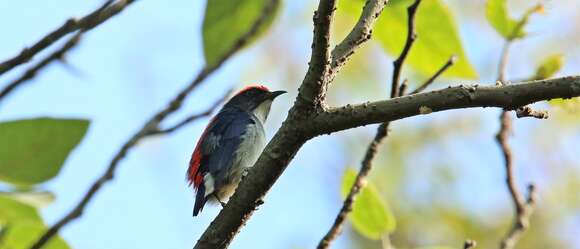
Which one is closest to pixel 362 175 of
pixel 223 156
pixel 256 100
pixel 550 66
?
pixel 550 66

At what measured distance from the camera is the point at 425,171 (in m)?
10.8

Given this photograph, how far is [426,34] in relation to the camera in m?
2.97

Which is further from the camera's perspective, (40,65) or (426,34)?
(426,34)

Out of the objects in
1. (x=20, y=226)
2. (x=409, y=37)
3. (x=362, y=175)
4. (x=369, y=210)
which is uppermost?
(x=409, y=37)

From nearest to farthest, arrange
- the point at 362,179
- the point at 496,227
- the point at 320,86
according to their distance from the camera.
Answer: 1. the point at 320,86
2. the point at 362,179
3. the point at 496,227

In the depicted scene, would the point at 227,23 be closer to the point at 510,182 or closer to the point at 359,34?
the point at 359,34

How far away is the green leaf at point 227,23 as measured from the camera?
2.78 metres

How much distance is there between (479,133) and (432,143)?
0.59 meters

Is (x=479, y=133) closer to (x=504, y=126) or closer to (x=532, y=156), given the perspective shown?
(x=532, y=156)

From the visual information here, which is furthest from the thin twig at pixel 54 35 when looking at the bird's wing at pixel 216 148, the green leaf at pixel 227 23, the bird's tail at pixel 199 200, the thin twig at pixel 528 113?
the bird's wing at pixel 216 148

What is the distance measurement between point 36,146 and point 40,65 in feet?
0.74

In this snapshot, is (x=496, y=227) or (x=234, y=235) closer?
(x=234, y=235)

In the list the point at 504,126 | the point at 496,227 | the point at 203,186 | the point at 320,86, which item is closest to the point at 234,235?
the point at 320,86

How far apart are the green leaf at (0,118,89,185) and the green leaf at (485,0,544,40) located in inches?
61.2
